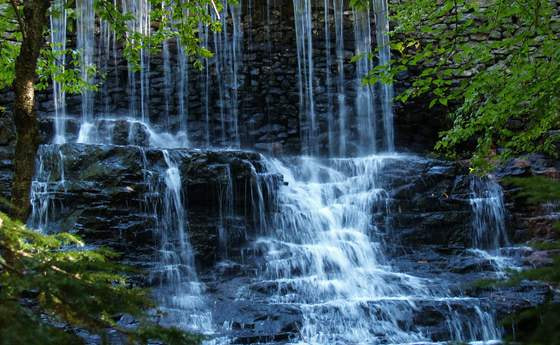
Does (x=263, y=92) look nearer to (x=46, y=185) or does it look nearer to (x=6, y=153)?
(x=6, y=153)

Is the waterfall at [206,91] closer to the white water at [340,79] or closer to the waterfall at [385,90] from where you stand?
the white water at [340,79]

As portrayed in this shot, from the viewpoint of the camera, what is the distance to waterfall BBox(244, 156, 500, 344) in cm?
563

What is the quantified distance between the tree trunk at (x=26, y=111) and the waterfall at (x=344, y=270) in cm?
332

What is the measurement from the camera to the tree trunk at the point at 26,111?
3.22m

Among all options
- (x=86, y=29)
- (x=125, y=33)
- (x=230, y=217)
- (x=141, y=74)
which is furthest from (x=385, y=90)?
(x=86, y=29)

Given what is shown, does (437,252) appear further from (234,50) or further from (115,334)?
(234,50)

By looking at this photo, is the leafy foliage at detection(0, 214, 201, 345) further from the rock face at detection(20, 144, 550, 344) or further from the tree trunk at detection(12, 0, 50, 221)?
the rock face at detection(20, 144, 550, 344)

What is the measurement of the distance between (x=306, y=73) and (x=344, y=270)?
22.4 feet

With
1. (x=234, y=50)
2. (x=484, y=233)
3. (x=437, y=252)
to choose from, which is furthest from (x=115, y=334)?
(x=234, y=50)

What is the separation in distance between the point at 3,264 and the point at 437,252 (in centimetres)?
718

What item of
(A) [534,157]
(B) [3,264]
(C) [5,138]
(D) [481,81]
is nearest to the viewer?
(B) [3,264]

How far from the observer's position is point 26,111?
328 centimetres

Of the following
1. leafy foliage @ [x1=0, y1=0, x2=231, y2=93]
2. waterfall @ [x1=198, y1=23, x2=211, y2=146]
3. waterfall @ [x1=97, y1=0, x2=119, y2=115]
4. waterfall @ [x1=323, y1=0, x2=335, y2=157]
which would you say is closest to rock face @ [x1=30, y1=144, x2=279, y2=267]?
leafy foliage @ [x1=0, y1=0, x2=231, y2=93]

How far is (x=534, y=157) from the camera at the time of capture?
985 cm
